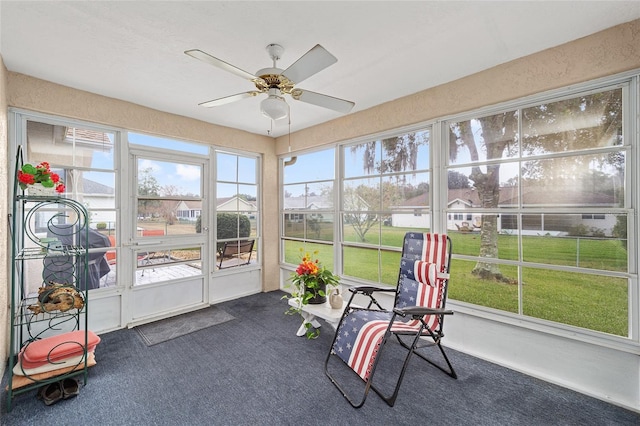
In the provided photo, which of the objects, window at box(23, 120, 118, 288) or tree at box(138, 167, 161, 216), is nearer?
window at box(23, 120, 118, 288)

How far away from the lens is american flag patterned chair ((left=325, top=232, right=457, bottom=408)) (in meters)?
2.02

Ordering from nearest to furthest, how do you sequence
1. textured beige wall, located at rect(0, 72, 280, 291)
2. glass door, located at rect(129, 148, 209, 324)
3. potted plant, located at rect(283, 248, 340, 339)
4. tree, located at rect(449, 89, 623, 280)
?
tree, located at rect(449, 89, 623, 280), textured beige wall, located at rect(0, 72, 280, 291), potted plant, located at rect(283, 248, 340, 339), glass door, located at rect(129, 148, 209, 324)

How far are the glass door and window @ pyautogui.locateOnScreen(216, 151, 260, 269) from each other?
245 millimetres

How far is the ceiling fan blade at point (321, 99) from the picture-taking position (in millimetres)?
2090

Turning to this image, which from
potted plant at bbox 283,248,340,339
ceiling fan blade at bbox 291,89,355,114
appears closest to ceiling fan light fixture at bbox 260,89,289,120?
ceiling fan blade at bbox 291,89,355,114

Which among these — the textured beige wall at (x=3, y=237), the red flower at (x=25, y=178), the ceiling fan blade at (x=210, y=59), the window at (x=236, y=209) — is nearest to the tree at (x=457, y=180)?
the ceiling fan blade at (x=210, y=59)

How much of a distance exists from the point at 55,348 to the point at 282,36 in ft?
10.0

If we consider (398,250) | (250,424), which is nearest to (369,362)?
(250,424)

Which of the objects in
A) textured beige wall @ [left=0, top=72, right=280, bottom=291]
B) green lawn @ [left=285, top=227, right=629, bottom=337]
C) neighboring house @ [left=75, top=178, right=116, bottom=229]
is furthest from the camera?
neighboring house @ [left=75, top=178, right=116, bottom=229]

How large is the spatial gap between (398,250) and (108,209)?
11.5ft

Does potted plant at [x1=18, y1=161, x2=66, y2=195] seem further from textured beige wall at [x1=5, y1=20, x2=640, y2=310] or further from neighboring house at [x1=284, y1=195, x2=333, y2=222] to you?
neighboring house at [x1=284, y1=195, x2=333, y2=222]

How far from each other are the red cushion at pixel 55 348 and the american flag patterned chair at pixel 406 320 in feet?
6.92

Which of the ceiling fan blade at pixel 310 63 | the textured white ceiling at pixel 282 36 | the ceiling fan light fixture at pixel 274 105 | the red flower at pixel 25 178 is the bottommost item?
the red flower at pixel 25 178

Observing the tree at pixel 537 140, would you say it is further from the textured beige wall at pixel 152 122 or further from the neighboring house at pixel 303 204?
the textured beige wall at pixel 152 122
